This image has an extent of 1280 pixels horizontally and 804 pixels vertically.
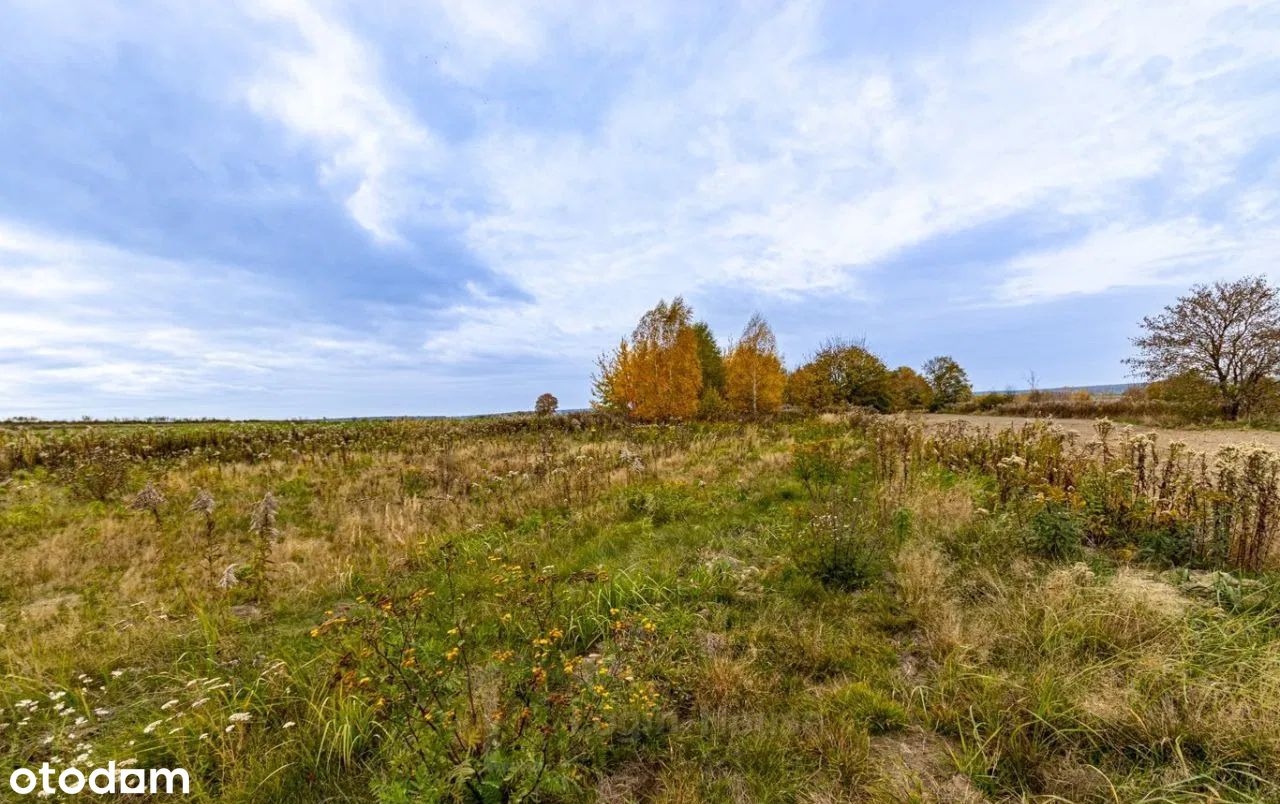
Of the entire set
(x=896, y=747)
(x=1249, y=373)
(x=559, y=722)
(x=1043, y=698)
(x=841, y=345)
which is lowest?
(x=896, y=747)

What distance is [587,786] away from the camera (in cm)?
251

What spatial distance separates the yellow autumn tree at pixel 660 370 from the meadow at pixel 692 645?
1649 cm

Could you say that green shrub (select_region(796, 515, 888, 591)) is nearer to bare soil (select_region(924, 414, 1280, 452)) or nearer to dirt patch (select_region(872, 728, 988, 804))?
dirt patch (select_region(872, 728, 988, 804))

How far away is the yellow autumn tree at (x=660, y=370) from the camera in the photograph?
24500 mm

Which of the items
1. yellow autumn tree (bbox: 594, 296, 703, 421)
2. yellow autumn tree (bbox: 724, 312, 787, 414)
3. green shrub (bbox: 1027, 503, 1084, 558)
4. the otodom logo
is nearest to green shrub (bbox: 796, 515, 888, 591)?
green shrub (bbox: 1027, 503, 1084, 558)

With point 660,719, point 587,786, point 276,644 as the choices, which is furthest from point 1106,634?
point 276,644

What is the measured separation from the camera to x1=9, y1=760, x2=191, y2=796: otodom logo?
8.30 feet

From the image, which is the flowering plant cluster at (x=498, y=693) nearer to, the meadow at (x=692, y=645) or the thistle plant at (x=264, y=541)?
the meadow at (x=692, y=645)

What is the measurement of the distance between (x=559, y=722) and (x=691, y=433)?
13995 mm

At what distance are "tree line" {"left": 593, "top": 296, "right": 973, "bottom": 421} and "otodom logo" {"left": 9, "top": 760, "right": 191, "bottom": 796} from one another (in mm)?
22084

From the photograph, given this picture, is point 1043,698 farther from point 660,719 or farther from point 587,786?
point 587,786

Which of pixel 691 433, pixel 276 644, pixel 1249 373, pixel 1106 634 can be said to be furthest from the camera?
pixel 1249 373

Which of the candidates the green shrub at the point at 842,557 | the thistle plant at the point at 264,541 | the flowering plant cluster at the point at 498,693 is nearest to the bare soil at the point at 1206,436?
the green shrub at the point at 842,557

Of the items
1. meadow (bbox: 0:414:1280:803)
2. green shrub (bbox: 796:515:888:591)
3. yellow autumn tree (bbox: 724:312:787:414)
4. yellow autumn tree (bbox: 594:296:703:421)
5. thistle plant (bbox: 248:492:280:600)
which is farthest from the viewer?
yellow autumn tree (bbox: 724:312:787:414)
